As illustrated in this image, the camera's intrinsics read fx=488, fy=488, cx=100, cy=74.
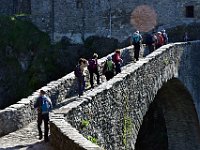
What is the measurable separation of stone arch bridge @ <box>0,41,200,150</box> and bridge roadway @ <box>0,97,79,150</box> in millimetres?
53

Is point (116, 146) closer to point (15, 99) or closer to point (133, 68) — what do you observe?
point (133, 68)

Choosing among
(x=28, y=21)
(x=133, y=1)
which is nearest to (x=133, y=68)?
(x=133, y=1)

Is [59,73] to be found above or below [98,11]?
below

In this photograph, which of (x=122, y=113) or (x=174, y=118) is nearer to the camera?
(x=122, y=113)

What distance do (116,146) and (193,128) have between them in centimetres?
1631

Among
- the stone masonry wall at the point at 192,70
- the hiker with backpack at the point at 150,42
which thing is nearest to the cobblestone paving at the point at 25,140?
the hiker with backpack at the point at 150,42

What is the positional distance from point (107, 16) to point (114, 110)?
22.6 m

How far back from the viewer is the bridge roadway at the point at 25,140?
11.5m

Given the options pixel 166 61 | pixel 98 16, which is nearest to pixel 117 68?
pixel 166 61

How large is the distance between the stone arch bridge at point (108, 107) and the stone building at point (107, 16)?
28.5 ft

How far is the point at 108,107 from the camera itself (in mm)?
12516

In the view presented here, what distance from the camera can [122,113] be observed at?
535 inches

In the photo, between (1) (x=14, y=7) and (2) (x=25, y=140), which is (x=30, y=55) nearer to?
(1) (x=14, y=7)

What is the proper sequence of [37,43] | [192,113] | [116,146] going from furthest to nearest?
1. [37,43]
2. [192,113]
3. [116,146]
